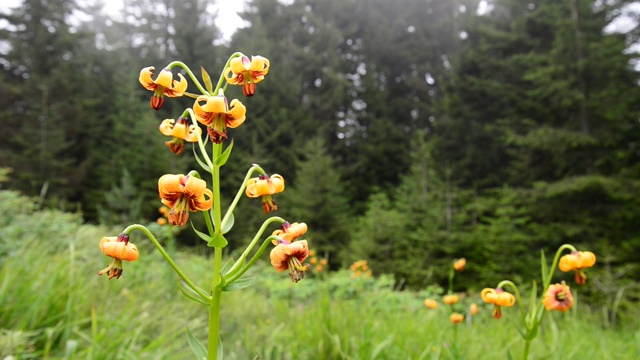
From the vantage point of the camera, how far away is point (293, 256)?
0.70m

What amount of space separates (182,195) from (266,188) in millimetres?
156

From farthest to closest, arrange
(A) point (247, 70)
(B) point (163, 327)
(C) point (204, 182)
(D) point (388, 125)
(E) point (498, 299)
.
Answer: (D) point (388, 125), (B) point (163, 327), (E) point (498, 299), (A) point (247, 70), (C) point (204, 182)

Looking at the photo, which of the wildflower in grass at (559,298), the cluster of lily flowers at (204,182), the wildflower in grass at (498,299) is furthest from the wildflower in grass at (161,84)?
the wildflower in grass at (559,298)

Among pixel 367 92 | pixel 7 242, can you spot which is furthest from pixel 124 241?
pixel 367 92

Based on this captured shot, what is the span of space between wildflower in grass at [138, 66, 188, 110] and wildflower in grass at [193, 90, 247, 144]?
0.28 ft

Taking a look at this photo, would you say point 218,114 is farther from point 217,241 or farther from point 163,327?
point 163,327

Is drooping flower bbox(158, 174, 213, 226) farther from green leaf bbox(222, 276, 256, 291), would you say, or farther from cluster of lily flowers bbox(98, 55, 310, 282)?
green leaf bbox(222, 276, 256, 291)

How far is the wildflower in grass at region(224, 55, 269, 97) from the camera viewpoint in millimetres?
Answer: 723

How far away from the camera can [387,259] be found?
654 cm

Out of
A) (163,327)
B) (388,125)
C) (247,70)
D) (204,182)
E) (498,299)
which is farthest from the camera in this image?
(388,125)

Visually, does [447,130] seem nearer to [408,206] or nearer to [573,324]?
[408,206]

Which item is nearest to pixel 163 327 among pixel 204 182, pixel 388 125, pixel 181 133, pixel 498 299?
pixel 498 299

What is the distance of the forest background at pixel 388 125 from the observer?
22.4ft

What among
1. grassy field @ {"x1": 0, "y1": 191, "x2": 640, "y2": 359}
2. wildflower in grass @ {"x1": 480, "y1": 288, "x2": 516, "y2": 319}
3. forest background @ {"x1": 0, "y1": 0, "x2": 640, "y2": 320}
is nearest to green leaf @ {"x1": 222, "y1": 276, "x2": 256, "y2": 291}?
grassy field @ {"x1": 0, "y1": 191, "x2": 640, "y2": 359}
